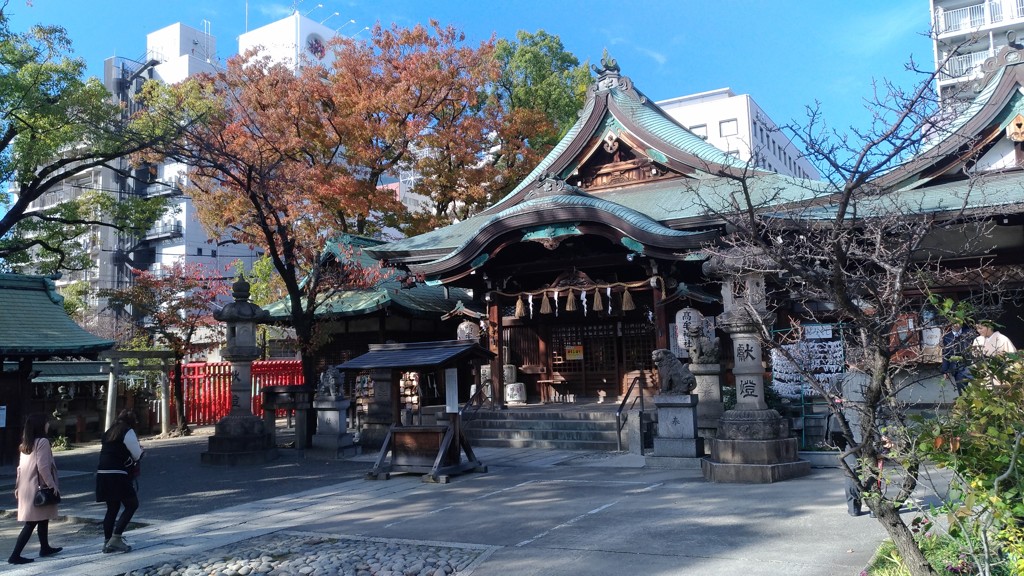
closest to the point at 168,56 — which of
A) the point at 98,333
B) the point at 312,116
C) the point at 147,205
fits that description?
the point at 98,333

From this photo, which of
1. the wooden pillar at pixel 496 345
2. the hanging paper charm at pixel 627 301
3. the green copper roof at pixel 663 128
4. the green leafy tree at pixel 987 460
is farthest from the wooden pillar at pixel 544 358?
the green leafy tree at pixel 987 460

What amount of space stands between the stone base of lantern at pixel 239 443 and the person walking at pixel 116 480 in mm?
6966

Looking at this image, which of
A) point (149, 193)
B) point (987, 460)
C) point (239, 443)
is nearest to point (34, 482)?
point (239, 443)

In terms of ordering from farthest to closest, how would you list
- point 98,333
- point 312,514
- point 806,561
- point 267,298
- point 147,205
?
point 98,333 → point 267,298 → point 147,205 → point 312,514 → point 806,561

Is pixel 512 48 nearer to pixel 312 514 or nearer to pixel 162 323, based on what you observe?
pixel 162 323

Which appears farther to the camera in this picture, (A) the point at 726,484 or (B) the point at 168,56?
(B) the point at 168,56

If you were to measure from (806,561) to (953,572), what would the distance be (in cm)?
143

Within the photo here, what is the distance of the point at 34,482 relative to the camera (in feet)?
25.8

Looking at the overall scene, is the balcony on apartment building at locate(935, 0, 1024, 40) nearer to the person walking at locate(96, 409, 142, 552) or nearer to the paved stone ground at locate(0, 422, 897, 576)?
the paved stone ground at locate(0, 422, 897, 576)

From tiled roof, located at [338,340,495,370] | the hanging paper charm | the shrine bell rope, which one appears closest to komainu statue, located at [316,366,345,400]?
tiled roof, located at [338,340,495,370]

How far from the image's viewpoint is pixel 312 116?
80.4ft

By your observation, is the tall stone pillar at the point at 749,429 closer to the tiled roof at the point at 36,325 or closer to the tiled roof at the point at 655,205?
the tiled roof at the point at 655,205

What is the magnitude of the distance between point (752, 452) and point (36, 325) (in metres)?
14.0

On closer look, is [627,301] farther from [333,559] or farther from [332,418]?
[333,559]
